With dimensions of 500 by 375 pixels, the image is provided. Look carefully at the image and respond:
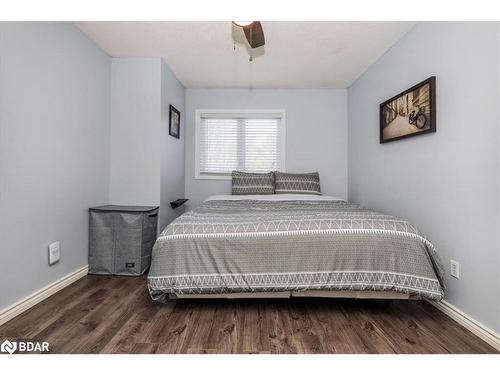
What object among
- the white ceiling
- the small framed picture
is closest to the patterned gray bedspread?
the white ceiling

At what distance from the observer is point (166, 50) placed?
8.91ft

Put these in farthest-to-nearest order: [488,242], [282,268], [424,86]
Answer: [424,86] → [282,268] → [488,242]

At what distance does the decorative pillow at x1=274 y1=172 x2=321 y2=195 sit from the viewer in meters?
3.43

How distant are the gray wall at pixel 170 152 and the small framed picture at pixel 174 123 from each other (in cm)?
6

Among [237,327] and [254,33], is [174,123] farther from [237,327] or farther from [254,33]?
[237,327]

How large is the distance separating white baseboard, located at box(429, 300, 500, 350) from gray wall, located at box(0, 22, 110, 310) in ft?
9.29

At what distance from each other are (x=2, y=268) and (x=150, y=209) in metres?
1.11

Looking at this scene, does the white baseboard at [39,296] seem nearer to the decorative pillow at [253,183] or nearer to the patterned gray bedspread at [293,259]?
the patterned gray bedspread at [293,259]

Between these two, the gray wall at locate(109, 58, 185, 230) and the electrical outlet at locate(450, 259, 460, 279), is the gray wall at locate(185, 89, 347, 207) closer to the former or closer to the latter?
the gray wall at locate(109, 58, 185, 230)

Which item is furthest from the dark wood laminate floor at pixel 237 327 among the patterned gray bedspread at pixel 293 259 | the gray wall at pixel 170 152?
the gray wall at pixel 170 152

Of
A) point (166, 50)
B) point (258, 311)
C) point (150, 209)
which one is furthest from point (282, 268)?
point (166, 50)

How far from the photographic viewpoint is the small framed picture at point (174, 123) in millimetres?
3211

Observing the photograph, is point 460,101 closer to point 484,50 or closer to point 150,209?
point 484,50

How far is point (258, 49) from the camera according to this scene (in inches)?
105
